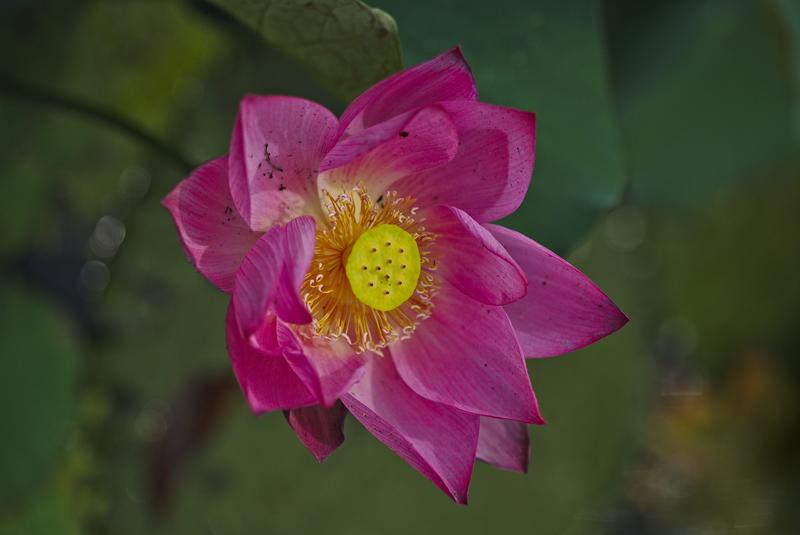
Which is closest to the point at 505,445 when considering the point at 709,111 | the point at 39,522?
the point at 39,522

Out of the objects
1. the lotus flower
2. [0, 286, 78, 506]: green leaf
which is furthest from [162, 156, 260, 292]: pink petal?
[0, 286, 78, 506]: green leaf

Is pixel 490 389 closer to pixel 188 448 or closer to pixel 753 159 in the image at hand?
pixel 188 448

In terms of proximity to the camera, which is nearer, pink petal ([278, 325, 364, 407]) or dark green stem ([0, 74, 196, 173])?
pink petal ([278, 325, 364, 407])

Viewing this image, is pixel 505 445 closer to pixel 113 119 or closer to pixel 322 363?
pixel 322 363

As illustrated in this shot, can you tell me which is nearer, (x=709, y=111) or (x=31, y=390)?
(x=31, y=390)

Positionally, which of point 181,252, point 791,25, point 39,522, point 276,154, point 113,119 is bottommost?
point 39,522

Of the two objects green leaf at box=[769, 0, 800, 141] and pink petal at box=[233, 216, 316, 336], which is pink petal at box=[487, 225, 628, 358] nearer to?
pink petal at box=[233, 216, 316, 336]

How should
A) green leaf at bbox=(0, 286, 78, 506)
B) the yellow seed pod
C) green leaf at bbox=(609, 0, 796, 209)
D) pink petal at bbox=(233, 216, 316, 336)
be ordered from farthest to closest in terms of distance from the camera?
green leaf at bbox=(609, 0, 796, 209) → green leaf at bbox=(0, 286, 78, 506) → the yellow seed pod → pink petal at bbox=(233, 216, 316, 336)

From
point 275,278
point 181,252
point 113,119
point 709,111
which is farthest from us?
point 709,111
